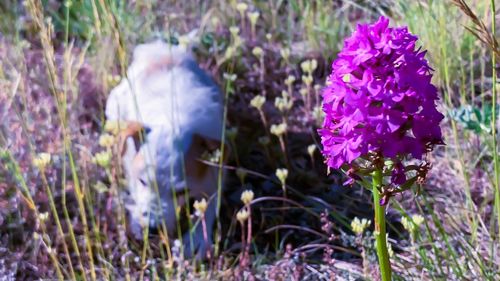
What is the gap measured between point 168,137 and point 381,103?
1.77m

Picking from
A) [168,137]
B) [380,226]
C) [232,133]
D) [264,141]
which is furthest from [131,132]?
[380,226]

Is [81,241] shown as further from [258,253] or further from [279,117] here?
[279,117]

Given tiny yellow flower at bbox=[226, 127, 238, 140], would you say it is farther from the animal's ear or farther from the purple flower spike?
the purple flower spike

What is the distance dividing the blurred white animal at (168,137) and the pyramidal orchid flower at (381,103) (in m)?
1.35

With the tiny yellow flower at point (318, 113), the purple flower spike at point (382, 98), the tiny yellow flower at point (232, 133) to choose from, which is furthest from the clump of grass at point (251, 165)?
the purple flower spike at point (382, 98)

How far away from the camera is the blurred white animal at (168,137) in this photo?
2.87 metres

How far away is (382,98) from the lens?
1.26m

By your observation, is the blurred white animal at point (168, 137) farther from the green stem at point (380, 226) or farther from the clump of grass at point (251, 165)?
the green stem at point (380, 226)

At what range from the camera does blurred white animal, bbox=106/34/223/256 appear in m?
2.87

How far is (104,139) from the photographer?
2.48m

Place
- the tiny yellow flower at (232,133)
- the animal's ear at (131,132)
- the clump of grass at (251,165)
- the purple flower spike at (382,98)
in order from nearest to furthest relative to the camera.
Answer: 1. the purple flower spike at (382,98)
2. the clump of grass at (251,165)
3. the animal's ear at (131,132)
4. the tiny yellow flower at (232,133)

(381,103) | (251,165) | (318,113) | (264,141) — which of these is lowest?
(251,165)

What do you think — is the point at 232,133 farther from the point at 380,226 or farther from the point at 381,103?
the point at 381,103

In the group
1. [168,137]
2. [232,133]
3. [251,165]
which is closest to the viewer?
[168,137]
